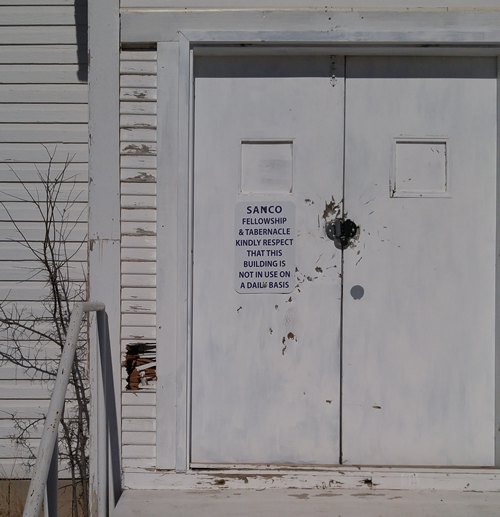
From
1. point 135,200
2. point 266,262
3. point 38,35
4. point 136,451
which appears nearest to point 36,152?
point 38,35

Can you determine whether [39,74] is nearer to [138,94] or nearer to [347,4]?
[138,94]

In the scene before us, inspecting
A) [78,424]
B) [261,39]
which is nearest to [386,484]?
[78,424]

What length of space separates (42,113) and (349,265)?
7.60 feet

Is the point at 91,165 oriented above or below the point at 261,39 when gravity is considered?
below

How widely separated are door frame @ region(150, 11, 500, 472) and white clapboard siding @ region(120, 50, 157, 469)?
0.16 feet

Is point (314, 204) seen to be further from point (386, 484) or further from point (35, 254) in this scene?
point (35, 254)

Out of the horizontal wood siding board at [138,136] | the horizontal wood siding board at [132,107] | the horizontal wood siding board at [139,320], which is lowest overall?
the horizontal wood siding board at [139,320]

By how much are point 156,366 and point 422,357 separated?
136 cm

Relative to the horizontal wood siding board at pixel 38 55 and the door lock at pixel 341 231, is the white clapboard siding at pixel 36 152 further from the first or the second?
the door lock at pixel 341 231

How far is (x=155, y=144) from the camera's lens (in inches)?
163

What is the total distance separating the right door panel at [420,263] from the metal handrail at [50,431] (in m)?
1.46

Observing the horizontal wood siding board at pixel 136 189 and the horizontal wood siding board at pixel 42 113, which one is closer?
the horizontal wood siding board at pixel 136 189

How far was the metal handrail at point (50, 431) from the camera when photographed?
304 centimetres

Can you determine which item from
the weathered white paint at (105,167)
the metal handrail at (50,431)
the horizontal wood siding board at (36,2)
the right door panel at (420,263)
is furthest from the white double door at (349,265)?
the horizontal wood siding board at (36,2)
